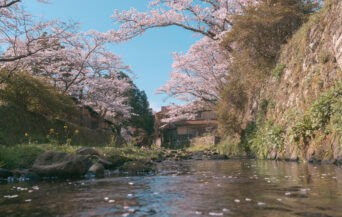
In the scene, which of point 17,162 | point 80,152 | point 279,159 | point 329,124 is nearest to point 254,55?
point 279,159

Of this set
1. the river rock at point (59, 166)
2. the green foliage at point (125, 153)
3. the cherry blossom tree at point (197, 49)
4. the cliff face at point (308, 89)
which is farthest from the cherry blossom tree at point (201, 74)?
the river rock at point (59, 166)

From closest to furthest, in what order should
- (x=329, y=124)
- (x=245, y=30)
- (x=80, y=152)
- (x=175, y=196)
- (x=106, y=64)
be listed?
(x=175, y=196) → (x=329, y=124) → (x=80, y=152) → (x=245, y=30) → (x=106, y=64)

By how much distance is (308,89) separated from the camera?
32.1ft

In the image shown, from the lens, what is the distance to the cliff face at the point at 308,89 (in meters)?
8.09

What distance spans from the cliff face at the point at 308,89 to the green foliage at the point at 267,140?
0.04 m

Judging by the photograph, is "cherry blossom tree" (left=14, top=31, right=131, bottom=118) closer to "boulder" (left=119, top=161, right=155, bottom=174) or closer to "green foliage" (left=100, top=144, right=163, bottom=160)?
"green foliage" (left=100, top=144, right=163, bottom=160)

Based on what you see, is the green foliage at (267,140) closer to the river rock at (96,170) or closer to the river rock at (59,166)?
the river rock at (96,170)

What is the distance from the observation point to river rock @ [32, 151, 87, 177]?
5.95m

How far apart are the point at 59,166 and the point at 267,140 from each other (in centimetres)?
850

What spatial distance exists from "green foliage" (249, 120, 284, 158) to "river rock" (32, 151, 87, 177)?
7.42 m

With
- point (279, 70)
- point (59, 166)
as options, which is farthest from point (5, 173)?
point (279, 70)

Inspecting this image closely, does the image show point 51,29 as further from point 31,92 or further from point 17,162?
point 17,162

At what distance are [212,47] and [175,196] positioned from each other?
18327 millimetres

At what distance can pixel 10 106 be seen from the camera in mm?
13820
